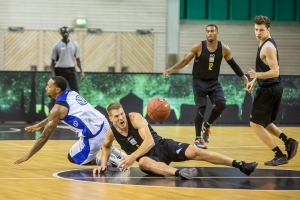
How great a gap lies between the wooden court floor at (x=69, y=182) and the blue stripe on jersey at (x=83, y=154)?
97 mm

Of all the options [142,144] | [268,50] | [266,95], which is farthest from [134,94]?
[142,144]

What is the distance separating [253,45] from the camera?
1148 inches

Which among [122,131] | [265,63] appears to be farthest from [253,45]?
[122,131]

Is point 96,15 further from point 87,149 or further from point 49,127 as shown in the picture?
point 49,127

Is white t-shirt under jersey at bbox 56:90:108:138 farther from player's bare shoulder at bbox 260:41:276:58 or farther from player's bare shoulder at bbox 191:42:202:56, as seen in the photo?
player's bare shoulder at bbox 191:42:202:56

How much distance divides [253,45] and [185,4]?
3.02m

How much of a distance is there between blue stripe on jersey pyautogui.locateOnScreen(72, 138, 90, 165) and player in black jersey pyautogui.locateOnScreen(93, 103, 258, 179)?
73 cm

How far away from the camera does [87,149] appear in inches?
408

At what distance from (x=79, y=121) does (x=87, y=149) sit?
41 centimetres

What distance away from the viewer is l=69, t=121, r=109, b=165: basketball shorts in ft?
34.0

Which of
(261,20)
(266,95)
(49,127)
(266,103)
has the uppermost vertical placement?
(261,20)

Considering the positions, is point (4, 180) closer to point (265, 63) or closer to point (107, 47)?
point (265, 63)

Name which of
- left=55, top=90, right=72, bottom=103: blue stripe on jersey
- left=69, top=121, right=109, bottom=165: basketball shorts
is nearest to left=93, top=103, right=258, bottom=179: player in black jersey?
left=69, top=121, right=109, bottom=165: basketball shorts

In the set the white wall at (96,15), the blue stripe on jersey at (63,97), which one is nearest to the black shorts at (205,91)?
the blue stripe on jersey at (63,97)
